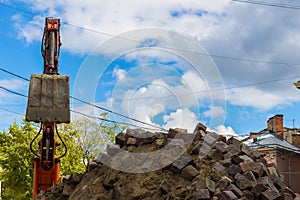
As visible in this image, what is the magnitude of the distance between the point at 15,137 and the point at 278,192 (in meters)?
22.7

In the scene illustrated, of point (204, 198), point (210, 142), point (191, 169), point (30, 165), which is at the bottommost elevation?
point (204, 198)

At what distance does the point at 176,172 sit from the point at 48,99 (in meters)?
3.00

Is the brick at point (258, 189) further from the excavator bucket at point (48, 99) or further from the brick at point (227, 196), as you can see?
the excavator bucket at point (48, 99)

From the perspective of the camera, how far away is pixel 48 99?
34.6 ft

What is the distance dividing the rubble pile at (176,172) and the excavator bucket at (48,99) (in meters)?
1.69

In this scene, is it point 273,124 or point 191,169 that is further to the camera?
point 273,124

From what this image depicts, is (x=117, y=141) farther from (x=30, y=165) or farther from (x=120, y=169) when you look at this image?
(x=30, y=165)

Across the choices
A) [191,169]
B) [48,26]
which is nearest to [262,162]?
[191,169]

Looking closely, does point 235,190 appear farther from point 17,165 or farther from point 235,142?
point 17,165

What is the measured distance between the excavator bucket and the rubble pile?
1.69 m

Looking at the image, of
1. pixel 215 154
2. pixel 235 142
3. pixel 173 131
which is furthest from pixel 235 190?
pixel 173 131

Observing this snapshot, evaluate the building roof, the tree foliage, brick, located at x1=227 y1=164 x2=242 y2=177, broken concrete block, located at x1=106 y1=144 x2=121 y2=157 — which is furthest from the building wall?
brick, located at x1=227 y1=164 x2=242 y2=177

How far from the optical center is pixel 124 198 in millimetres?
10188

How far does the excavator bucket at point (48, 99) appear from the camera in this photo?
34.0ft
